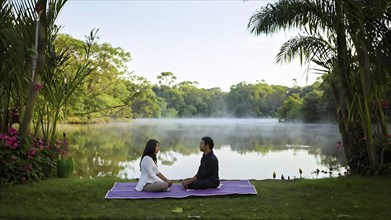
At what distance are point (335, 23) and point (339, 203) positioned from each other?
7.49ft

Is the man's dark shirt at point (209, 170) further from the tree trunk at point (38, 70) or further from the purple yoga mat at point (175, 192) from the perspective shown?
the tree trunk at point (38, 70)

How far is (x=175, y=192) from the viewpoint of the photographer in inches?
175

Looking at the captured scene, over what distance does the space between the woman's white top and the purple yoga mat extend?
12cm

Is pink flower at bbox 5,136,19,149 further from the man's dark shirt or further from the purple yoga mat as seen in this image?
the man's dark shirt

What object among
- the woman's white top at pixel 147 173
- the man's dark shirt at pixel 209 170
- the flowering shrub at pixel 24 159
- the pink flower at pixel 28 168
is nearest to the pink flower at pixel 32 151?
the flowering shrub at pixel 24 159

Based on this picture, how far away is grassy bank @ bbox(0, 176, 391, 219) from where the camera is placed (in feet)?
11.9

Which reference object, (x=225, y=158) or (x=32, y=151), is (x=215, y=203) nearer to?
(x=32, y=151)

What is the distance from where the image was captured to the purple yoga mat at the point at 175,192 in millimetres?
4223

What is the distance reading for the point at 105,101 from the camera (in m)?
23.2

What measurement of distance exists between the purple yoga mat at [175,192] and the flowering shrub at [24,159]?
3.12 ft

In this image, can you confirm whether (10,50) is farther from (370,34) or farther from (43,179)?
(370,34)

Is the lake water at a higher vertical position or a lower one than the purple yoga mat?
lower

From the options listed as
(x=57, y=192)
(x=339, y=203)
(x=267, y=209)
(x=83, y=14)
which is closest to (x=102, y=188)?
(x=57, y=192)

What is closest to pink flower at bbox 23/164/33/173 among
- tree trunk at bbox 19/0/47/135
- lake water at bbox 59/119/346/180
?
tree trunk at bbox 19/0/47/135
